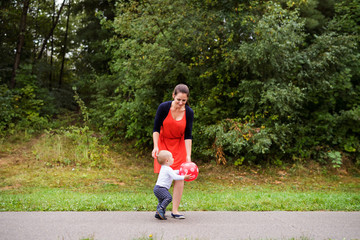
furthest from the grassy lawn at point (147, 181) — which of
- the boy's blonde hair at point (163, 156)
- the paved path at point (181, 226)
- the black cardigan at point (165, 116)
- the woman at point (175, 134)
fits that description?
the boy's blonde hair at point (163, 156)

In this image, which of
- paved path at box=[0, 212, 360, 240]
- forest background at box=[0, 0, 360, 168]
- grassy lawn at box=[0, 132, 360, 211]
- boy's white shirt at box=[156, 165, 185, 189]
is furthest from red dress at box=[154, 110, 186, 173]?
forest background at box=[0, 0, 360, 168]

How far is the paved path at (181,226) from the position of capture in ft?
14.0

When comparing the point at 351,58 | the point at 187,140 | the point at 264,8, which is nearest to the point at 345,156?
→ the point at 351,58

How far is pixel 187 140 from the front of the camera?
17.3 ft

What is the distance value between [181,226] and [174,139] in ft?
4.25

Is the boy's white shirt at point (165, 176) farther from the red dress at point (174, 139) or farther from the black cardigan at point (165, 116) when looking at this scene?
the black cardigan at point (165, 116)

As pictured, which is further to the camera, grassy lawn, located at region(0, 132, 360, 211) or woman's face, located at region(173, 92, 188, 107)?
grassy lawn, located at region(0, 132, 360, 211)

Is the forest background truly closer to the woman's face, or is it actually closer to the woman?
the woman

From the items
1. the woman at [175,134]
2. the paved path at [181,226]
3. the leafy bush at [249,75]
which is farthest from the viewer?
the leafy bush at [249,75]

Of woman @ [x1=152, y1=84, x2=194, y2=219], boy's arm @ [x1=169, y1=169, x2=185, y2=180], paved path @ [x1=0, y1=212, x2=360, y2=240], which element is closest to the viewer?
paved path @ [x1=0, y1=212, x2=360, y2=240]

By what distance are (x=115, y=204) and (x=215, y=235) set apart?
247 cm

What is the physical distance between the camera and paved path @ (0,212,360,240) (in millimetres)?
4273

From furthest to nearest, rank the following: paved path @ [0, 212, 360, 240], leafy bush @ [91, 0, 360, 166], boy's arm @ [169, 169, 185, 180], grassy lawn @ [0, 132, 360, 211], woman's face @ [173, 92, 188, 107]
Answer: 1. leafy bush @ [91, 0, 360, 166]
2. grassy lawn @ [0, 132, 360, 211]
3. woman's face @ [173, 92, 188, 107]
4. boy's arm @ [169, 169, 185, 180]
5. paved path @ [0, 212, 360, 240]

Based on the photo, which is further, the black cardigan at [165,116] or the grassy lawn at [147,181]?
the grassy lawn at [147,181]
